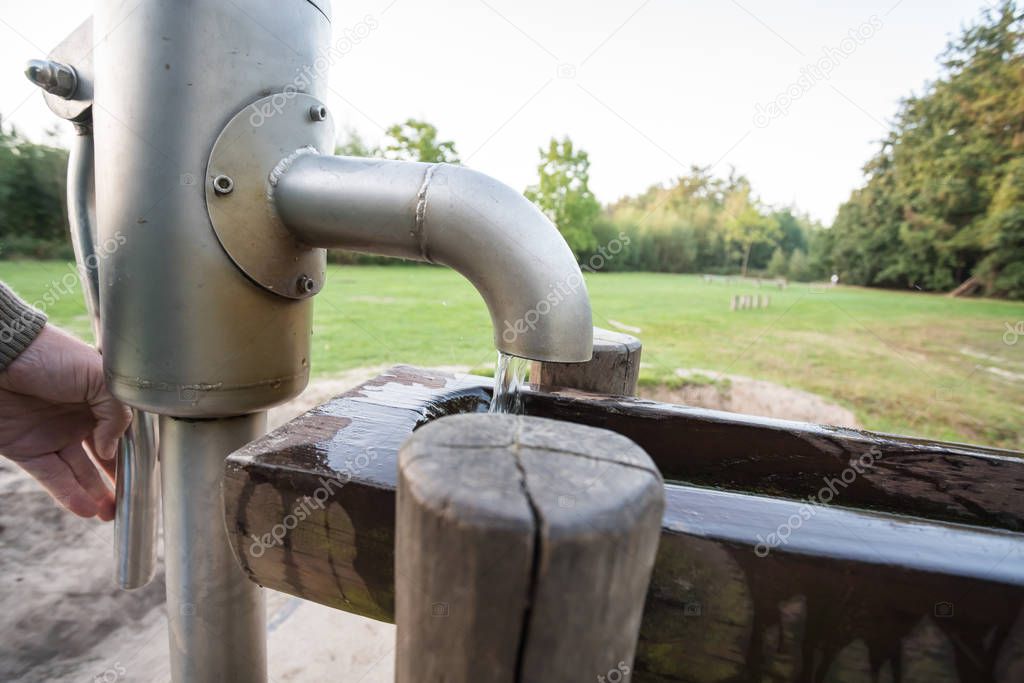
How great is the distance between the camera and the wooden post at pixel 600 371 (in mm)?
1592

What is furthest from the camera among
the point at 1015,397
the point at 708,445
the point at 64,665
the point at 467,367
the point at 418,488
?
the point at 1015,397

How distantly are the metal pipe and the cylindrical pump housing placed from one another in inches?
10.1

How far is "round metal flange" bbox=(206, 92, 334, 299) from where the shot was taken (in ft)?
3.40

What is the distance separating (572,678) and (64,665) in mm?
2423

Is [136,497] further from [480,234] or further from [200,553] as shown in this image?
[480,234]

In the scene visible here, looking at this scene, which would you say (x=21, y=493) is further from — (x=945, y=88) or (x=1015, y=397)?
(x=945, y=88)

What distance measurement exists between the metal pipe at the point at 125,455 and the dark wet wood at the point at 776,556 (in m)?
0.64

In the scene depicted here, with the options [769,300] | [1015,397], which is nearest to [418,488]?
[1015,397]

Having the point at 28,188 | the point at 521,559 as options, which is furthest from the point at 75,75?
the point at 28,188

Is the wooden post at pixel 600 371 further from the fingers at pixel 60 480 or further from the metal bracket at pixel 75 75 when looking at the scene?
the fingers at pixel 60 480

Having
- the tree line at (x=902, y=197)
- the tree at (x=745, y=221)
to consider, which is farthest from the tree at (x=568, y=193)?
the tree at (x=745, y=221)

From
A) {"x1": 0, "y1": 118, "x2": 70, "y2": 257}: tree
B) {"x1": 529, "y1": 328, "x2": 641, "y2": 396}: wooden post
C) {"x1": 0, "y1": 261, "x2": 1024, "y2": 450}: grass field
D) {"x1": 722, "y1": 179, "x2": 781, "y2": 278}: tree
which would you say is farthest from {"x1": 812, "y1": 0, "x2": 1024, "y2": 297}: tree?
{"x1": 0, "y1": 118, "x2": 70, "y2": 257}: tree

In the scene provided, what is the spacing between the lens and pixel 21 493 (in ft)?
9.55

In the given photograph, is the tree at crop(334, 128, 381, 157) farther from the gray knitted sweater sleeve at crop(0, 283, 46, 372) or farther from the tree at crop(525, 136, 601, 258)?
the gray knitted sweater sleeve at crop(0, 283, 46, 372)
